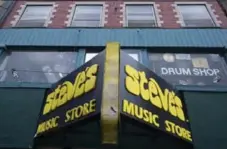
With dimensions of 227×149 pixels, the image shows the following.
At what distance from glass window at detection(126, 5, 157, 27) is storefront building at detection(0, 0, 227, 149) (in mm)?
47

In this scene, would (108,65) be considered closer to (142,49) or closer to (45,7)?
(142,49)

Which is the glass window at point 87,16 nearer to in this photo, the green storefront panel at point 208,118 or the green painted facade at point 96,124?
the green painted facade at point 96,124

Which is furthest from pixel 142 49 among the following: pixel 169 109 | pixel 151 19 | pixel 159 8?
pixel 169 109

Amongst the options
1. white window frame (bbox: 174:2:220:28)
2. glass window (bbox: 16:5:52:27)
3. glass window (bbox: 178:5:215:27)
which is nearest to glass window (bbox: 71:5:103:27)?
glass window (bbox: 16:5:52:27)

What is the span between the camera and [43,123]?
21.6 feet

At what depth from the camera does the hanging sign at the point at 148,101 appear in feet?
17.3

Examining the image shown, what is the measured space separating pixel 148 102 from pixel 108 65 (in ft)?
3.82

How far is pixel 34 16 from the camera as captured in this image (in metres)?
12.8

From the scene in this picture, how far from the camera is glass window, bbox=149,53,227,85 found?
9.37 metres

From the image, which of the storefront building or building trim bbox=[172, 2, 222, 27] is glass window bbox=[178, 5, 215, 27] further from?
building trim bbox=[172, 2, 222, 27]

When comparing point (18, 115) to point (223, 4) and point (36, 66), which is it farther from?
point (223, 4)

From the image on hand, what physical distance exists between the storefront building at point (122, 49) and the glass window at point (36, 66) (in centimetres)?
3

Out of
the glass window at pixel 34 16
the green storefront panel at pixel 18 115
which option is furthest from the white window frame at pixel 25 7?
the green storefront panel at pixel 18 115

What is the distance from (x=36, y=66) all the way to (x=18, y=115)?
271 cm
